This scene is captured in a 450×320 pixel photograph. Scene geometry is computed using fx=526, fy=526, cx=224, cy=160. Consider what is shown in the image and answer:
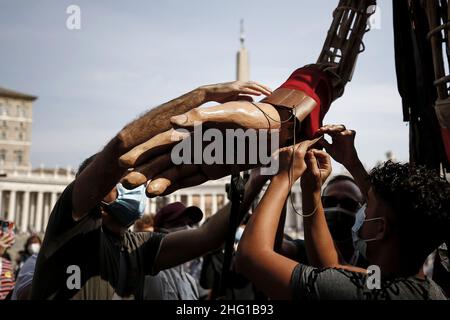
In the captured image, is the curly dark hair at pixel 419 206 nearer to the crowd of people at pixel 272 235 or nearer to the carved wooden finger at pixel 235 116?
the crowd of people at pixel 272 235

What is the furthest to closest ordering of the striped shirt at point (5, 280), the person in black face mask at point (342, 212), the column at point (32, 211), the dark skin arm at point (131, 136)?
the column at point (32, 211)
the striped shirt at point (5, 280)
the person in black face mask at point (342, 212)
the dark skin arm at point (131, 136)

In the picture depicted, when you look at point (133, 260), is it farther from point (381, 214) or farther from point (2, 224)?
point (2, 224)

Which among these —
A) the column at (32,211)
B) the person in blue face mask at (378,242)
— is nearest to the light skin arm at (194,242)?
the person in blue face mask at (378,242)

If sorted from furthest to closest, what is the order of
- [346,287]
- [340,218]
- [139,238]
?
[340,218], [139,238], [346,287]

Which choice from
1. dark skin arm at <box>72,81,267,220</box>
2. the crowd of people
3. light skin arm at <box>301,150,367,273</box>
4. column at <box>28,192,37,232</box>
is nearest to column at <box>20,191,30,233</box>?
column at <box>28,192,37,232</box>

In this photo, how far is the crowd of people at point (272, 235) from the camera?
2195 millimetres

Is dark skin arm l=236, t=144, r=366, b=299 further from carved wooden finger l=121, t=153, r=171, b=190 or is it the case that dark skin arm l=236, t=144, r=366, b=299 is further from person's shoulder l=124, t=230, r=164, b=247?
person's shoulder l=124, t=230, r=164, b=247

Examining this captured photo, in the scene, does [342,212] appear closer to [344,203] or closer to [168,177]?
[344,203]

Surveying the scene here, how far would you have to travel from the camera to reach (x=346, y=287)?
83.4 inches

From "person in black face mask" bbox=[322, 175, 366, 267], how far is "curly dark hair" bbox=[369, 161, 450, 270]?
5.69 feet

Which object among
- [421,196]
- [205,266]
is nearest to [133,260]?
[421,196]

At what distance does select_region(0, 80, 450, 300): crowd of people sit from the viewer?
2.20 m

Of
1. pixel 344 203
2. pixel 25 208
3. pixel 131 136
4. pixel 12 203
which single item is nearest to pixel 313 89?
pixel 131 136

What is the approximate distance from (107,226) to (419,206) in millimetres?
2062
